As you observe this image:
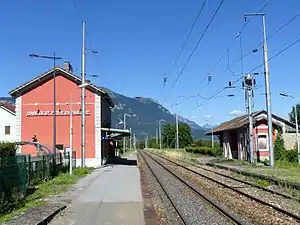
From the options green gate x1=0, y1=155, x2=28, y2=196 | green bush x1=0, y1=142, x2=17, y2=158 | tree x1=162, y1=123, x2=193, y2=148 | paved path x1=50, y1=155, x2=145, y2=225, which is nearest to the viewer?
paved path x1=50, y1=155, x2=145, y2=225

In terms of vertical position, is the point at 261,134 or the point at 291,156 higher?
the point at 261,134

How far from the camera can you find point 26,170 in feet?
54.3

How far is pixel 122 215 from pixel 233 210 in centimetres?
323

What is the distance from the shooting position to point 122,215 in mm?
11266

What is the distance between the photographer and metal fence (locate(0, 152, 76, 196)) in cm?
1263

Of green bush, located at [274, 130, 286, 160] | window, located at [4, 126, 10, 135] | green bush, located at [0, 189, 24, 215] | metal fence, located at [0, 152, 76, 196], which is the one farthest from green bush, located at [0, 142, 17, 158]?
window, located at [4, 126, 10, 135]

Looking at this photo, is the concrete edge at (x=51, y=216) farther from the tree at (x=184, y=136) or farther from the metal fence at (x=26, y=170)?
the tree at (x=184, y=136)

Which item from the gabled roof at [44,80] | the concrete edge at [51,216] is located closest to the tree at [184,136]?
the gabled roof at [44,80]

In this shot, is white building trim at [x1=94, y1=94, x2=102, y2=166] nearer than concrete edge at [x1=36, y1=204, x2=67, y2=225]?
No

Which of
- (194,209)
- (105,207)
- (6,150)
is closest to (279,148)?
(6,150)

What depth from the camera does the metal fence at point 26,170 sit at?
12630mm

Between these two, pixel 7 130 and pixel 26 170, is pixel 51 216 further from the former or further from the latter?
pixel 7 130

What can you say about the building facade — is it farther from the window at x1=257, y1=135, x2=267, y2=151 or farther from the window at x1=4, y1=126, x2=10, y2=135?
the window at x1=257, y1=135, x2=267, y2=151

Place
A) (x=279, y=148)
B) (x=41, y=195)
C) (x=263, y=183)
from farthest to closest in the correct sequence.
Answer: (x=279, y=148), (x=263, y=183), (x=41, y=195)
